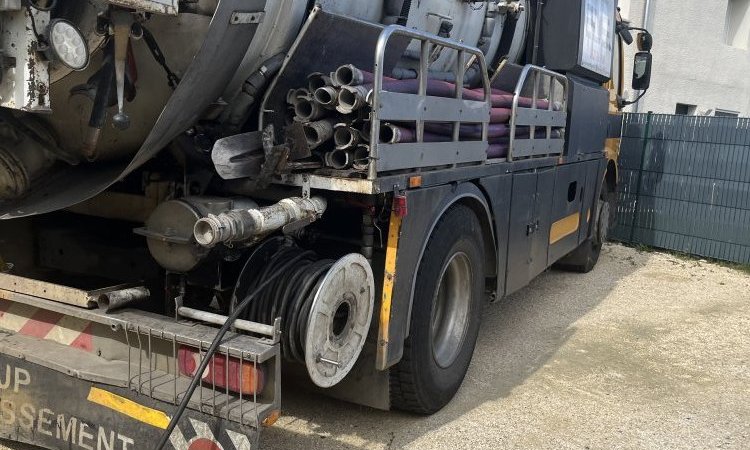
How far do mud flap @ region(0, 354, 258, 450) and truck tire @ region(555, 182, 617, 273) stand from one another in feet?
20.2

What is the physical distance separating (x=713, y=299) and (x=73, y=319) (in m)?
6.82

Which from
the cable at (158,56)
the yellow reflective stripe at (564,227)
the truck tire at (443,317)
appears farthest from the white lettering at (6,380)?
the yellow reflective stripe at (564,227)

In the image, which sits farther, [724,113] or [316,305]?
[724,113]

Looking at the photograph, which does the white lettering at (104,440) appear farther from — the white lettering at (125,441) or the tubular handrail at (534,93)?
the tubular handrail at (534,93)

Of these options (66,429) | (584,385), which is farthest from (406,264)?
(584,385)

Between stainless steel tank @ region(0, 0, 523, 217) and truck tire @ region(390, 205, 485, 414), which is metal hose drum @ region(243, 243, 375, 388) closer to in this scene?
truck tire @ region(390, 205, 485, 414)

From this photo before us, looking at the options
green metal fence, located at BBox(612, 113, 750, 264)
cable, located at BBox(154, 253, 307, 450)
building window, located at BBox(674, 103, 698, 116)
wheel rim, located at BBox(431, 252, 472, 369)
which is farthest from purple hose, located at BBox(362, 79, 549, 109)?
building window, located at BBox(674, 103, 698, 116)

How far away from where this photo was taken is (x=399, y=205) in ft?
11.0

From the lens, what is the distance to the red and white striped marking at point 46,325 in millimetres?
2971

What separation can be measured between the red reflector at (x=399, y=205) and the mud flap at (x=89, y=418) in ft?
3.91

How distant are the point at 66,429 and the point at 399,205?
5.45ft

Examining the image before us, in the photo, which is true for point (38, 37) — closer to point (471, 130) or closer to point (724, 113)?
point (471, 130)

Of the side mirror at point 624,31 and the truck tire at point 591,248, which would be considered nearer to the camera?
the side mirror at point 624,31

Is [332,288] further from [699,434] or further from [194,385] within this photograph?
[699,434]
